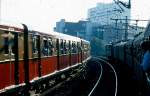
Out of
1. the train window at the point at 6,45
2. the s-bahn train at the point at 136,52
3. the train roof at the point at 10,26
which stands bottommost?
the s-bahn train at the point at 136,52

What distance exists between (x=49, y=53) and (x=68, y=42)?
7.58 meters

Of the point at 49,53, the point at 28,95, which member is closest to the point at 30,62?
the point at 28,95

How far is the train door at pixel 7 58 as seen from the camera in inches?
517

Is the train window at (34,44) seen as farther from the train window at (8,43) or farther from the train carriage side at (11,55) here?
the train window at (8,43)

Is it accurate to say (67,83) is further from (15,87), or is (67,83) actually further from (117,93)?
(15,87)

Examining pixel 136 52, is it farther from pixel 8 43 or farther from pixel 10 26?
pixel 8 43

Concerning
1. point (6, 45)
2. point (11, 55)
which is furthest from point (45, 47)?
point (6, 45)

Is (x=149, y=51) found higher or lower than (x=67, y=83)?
higher

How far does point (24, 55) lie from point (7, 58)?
2.01 meters

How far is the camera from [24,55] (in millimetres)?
15633

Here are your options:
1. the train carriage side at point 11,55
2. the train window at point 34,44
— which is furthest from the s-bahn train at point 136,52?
the train carriage side at point 11,55

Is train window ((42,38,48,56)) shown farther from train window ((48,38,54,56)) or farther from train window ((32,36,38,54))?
train window ((32,36,38,54))

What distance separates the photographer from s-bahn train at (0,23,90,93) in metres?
13.5

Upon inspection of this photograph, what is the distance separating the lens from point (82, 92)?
2341 cm
